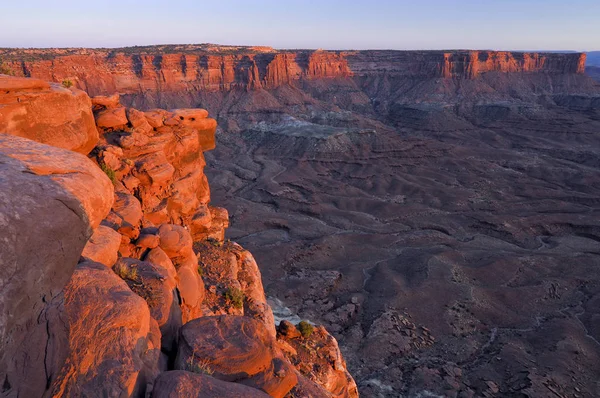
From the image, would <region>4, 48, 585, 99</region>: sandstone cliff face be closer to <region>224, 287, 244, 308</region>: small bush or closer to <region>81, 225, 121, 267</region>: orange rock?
<region>224, 287, 244, 308</region>: small bush

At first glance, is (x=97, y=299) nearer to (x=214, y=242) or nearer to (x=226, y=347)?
(x=226, y=347)

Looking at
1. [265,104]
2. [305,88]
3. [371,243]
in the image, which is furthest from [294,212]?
[305,88]

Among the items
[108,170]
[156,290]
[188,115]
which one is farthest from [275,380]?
[188,115]

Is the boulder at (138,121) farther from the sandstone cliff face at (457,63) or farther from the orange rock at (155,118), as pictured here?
the sandstone cliff face at (457,63)

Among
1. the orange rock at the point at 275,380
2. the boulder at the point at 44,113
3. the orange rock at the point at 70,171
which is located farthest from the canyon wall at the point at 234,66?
the orange rock at the point at 275,380

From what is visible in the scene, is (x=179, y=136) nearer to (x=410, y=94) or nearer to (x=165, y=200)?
(x=165, y=200)
